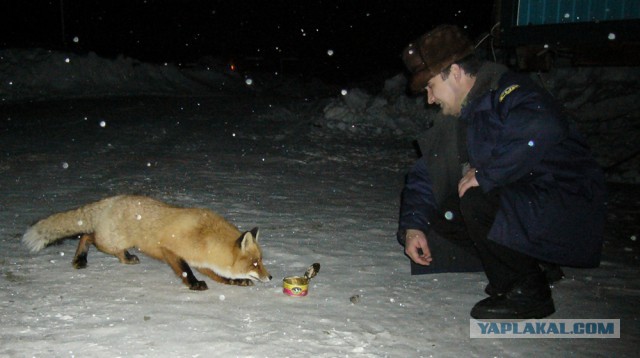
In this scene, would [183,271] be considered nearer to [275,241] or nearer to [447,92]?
[275,241]

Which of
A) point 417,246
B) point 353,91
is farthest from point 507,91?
point 353,91

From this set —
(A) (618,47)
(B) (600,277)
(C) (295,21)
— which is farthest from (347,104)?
(C) (295,21)

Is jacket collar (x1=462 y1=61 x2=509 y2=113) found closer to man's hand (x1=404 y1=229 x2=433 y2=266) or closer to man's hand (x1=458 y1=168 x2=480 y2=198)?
man's hand (x1=458 y1=168 x2=480 y2=198)

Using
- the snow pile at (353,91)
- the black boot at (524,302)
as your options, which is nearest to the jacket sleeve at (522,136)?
the black boot at (524,302)

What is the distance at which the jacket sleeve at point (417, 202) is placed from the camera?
410 cm

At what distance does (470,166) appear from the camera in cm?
376

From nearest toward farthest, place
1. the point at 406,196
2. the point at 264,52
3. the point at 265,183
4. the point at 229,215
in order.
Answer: the point at 406,196, the point at 229,215, the point at 265,183, the point at 264,52

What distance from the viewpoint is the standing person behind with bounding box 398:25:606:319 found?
10.6 ft

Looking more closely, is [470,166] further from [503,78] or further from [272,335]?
[272,335]

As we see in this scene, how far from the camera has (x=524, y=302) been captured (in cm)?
351

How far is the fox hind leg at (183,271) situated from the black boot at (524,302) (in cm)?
216

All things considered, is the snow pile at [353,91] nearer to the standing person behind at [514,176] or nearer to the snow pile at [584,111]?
the snow pile at [584,111]

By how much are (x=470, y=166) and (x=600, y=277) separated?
197 cm

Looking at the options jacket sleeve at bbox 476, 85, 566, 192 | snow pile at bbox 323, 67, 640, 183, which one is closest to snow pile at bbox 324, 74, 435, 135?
snow pile at bbox 323, 67, 640, 183
